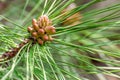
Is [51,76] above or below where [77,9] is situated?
below

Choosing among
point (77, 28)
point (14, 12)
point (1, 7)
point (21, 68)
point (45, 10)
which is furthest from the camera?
point (1, 7)

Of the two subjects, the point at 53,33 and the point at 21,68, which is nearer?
the point at 53,33

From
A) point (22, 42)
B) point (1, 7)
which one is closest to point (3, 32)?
point (22, 42)

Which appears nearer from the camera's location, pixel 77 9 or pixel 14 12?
pixel 77 9

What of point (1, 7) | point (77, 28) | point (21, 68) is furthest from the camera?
point (1, 7)

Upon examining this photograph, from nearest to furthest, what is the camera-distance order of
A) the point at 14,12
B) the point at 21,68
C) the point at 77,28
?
the point at 77,28 < the point at 21,68 < the point at 14,12

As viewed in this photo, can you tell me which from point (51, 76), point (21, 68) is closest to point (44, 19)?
point (51, 76)

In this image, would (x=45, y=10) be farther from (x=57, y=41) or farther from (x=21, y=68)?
(x=21, y=68)

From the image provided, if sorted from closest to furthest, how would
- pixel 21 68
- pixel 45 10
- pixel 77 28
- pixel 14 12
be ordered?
pixel 77 28 < pixel 45 10 < pixel 21 68 < pixel 14 12

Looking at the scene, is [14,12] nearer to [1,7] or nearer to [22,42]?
[1,7]
